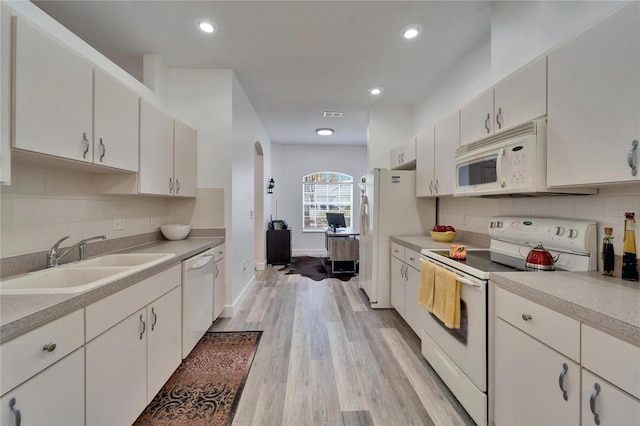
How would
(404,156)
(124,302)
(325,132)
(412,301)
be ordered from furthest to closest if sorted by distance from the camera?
(325,132), (404,156), (412,301), (124,302)

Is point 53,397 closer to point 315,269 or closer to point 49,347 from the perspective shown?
point 49,347

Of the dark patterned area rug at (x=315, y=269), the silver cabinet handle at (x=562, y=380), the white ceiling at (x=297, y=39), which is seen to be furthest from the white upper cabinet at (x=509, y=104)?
the dark patterned area rug at (x=315, y=269)

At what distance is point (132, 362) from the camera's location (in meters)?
1.37

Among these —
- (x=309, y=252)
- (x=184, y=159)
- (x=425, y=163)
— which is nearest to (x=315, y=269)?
(x=309, y=252)

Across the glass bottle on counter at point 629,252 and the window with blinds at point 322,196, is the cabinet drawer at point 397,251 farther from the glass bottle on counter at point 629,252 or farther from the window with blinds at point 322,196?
the window with blinds at point 322,196

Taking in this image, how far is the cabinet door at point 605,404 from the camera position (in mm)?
777

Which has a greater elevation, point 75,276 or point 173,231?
point 173,231

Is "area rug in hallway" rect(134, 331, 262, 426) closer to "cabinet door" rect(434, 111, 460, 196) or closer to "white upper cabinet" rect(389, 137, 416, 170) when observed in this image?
"cabinet door" rect(434, 111, 460, 196)

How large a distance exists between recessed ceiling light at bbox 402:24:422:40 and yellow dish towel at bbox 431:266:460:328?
204 cm

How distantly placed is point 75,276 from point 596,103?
292 centimetres

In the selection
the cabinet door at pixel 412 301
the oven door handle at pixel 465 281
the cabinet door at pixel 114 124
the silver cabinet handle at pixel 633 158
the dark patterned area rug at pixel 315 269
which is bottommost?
the dark patterned area rug at pixel 315 269

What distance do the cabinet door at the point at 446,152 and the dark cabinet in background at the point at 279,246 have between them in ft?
11.4

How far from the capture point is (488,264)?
164cm

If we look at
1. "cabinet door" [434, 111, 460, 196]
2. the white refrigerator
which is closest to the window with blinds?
the white refrigerator
